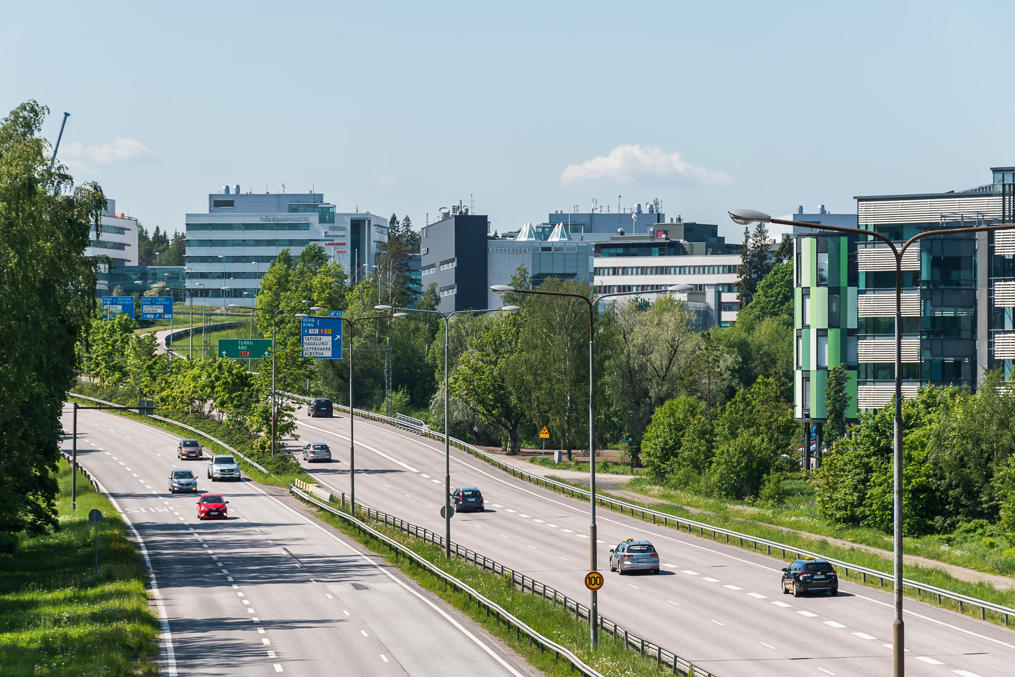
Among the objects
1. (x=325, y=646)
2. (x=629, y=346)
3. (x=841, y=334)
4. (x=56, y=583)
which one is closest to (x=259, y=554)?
(x=56, y=583)

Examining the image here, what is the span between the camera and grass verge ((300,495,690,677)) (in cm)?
3409

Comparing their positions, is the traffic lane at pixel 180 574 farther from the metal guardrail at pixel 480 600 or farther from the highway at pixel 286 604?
the metal guardrail at pixel 480 600

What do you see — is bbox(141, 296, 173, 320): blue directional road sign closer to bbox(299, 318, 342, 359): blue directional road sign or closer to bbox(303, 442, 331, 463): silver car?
bbox(299, 318, 342, 359): blue directional road sign

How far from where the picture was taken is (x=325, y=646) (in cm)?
4012

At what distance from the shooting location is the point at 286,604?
162 ft

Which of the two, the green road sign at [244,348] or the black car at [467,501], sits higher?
the green road sign at [244,348]

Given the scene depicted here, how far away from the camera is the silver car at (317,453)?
4254 inches

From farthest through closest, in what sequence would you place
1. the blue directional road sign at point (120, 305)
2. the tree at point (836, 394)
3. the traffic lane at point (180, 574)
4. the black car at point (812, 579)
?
the blue directional road sign at point (120, 305), the tree at point (836, 394), the black car at point (812, 579), the traffic lane at point (180, 574)

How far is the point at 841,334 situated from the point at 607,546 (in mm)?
45259

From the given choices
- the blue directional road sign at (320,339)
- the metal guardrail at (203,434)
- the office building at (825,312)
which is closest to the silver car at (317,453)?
the metal guardrail at (203,434)

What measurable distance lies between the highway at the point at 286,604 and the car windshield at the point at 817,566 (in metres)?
14.0

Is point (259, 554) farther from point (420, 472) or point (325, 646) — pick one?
point (420, 472)

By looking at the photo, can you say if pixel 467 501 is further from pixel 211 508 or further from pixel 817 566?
pixel 817 566

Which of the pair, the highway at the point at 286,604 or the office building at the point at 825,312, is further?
the office building at the point at 825,312
